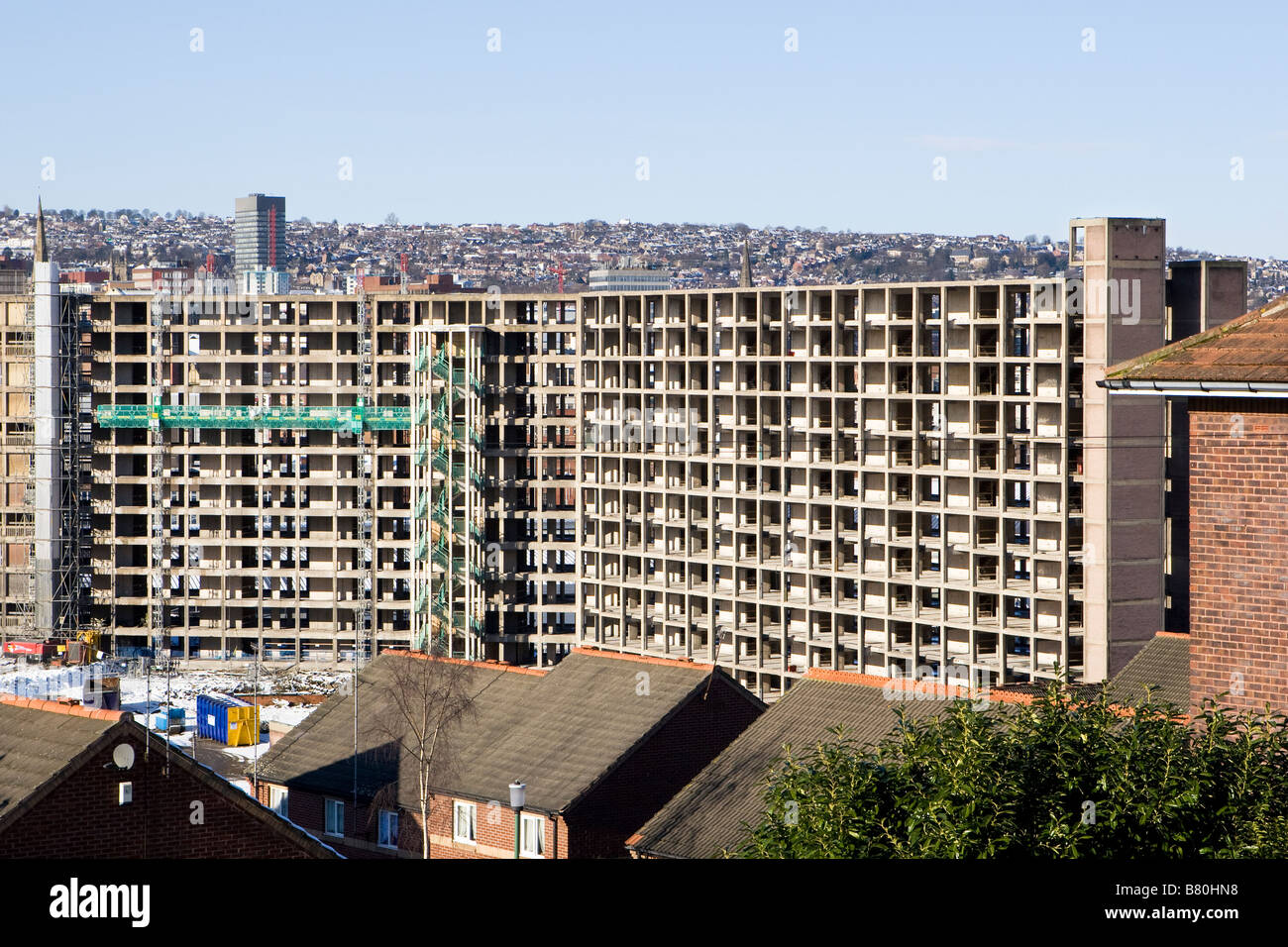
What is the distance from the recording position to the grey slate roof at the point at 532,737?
45.3m

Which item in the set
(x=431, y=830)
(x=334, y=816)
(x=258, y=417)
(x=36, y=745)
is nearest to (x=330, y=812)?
(x=334, y=816)

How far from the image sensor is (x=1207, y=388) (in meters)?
19.4

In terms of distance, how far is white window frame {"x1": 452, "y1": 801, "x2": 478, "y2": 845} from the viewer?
150ft

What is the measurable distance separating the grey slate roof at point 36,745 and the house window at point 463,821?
1634cm

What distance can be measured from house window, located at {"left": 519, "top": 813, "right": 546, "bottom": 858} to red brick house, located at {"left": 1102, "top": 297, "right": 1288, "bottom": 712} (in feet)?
86.4

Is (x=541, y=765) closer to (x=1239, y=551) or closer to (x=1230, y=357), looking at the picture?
(x=1239, y=551)

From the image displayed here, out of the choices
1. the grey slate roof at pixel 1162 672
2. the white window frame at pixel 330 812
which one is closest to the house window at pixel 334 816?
the white window frame at pixel 330 812

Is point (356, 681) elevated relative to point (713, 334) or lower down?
lower down

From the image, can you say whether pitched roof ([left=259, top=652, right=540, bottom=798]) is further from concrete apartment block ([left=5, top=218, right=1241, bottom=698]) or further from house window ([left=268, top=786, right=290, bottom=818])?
concrete apartment block ([left=5, top=218, right=1241, bottom=698])

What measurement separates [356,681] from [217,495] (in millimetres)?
63458

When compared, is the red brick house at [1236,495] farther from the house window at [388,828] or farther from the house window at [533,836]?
the house window at [388,828]
